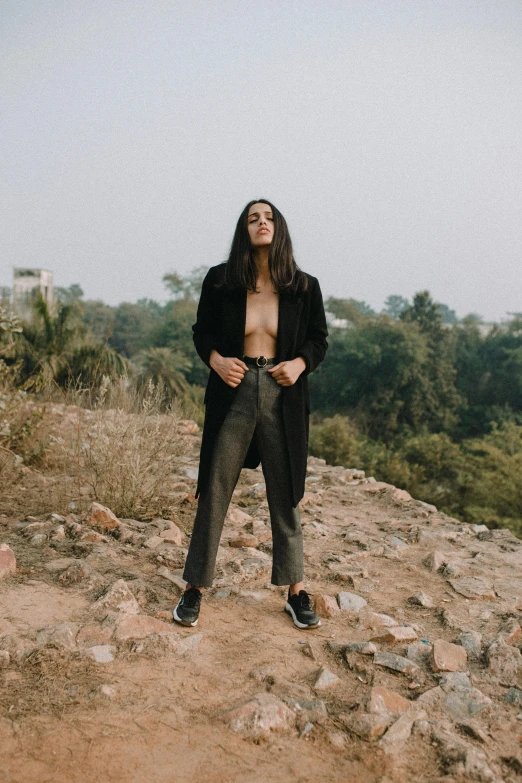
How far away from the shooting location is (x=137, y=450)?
13.6 feet

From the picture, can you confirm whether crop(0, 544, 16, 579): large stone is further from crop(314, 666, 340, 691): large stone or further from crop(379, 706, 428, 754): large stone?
crop(379, 706, 428, 754): large stone

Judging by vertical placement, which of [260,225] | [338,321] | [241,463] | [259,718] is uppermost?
[260,225]

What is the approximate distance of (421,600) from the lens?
321 centimetres

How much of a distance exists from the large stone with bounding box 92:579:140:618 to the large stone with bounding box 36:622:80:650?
0.20 metres

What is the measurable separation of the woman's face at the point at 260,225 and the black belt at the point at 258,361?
0.52 m

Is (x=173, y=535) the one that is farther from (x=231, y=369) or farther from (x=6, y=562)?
(x=231, y=369)

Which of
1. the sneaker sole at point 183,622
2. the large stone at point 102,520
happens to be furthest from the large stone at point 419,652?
the large stone at point 102,520

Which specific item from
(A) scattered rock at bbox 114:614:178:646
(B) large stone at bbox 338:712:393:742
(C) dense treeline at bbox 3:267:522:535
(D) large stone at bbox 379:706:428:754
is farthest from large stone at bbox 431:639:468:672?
(C) dense treeline at bbox 3:267:522:535

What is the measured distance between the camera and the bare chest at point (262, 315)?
2.80 meters

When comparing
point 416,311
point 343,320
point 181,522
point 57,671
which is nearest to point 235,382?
point 57,671

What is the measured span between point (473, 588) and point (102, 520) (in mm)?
2249

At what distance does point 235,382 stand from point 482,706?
61.0 inches

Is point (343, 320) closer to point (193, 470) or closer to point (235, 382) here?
point (193, 470)

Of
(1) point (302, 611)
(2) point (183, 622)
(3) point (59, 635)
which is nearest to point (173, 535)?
(2) point (183, 622)
